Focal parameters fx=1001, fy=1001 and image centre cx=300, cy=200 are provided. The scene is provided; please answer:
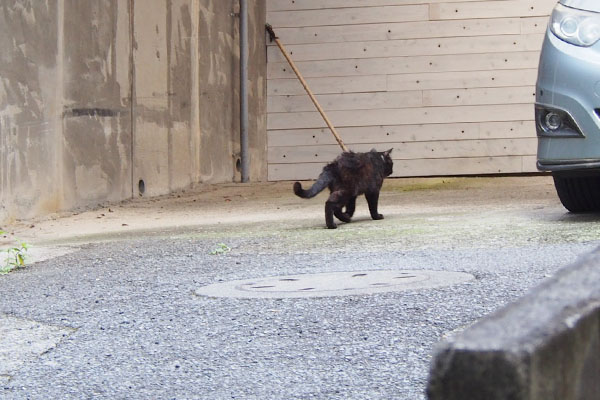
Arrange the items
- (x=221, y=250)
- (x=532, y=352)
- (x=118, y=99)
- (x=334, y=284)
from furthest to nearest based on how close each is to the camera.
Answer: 1. (x=118, y=99)
2. (x=221, y=250)
3. (x=334, y=284)
4. (x=532, y=352)

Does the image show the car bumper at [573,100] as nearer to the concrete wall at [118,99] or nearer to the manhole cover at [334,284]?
the manhole cover at [334,284]

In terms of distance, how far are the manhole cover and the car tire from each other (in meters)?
2.59

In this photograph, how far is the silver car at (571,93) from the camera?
20.2 feet

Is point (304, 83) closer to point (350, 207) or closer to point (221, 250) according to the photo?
point (350, 207)

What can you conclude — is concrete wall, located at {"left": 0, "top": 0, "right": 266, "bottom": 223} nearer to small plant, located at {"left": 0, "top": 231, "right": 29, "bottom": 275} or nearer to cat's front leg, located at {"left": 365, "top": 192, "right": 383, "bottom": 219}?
small plant, located at {"left": 0, "top": 231, "right": 29, "bottom": 275}

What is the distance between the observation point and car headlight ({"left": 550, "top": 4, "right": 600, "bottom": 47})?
20.4 ft

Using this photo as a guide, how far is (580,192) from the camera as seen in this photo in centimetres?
691

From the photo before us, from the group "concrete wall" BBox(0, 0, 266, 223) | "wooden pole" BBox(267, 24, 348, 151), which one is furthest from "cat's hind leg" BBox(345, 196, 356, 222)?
"wooden pole" BBox(267, 24, 348, 151)

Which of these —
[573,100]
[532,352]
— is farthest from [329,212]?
[532,352]

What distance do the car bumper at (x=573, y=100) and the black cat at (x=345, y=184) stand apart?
5.10 feet

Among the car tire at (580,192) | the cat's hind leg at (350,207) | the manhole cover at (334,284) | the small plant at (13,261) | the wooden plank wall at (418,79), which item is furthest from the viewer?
the wooden plank wall at (418,79)

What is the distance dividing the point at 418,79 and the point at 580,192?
7.23 meters

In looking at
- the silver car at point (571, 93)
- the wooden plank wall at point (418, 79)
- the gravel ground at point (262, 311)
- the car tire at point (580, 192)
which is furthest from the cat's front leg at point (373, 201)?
the wooden plank wall at point (418, 79)

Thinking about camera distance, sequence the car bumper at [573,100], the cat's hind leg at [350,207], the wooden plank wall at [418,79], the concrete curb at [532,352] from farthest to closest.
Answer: the wooden plank wall at [418,79] → the cat's hind leg at [350,207] → the car bumper at [573,100] → the concrete curb at [532,352]
